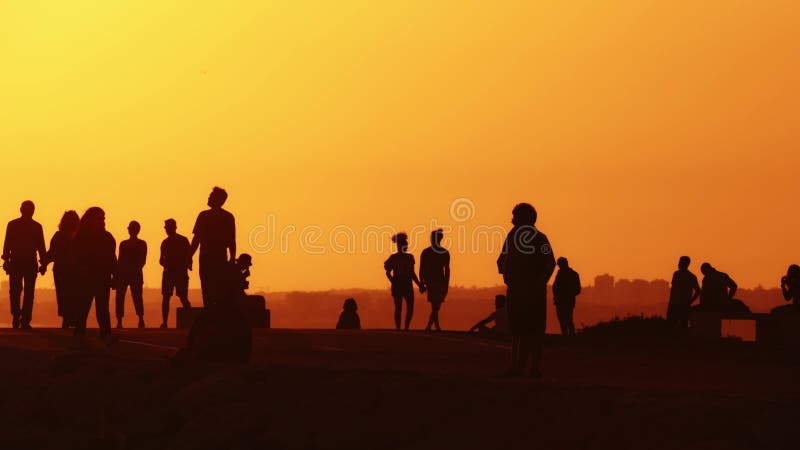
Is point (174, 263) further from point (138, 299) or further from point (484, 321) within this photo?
point (484, 321)

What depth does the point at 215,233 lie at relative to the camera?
24953 millimetres

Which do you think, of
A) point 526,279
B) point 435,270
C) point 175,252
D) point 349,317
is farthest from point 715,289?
point 526,279

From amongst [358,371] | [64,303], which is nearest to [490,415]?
[358,371]

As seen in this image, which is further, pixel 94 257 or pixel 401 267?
pixel 401 267

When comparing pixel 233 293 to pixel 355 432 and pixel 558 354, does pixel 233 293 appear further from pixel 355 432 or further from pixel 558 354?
pixel 558 354

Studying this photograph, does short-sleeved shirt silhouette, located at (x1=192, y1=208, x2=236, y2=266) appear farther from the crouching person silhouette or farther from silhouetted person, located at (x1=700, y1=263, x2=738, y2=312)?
silhouetted person, located at (x1=700, y1=263, x2=738, y2=312)

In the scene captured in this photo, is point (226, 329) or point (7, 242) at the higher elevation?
point (7, 242)

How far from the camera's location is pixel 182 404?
19.6 metres

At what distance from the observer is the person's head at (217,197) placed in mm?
25141

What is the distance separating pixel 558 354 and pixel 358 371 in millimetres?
8386

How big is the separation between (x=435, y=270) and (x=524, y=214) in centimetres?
1481

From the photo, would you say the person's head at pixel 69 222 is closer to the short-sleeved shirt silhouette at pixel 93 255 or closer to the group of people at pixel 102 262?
the group of people at pixel 102 262

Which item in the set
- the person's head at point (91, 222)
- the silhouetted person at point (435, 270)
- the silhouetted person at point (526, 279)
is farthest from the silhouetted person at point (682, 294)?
the silhouetted person at point (526, 279)

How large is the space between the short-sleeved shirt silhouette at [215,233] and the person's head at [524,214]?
6608 millimetres
